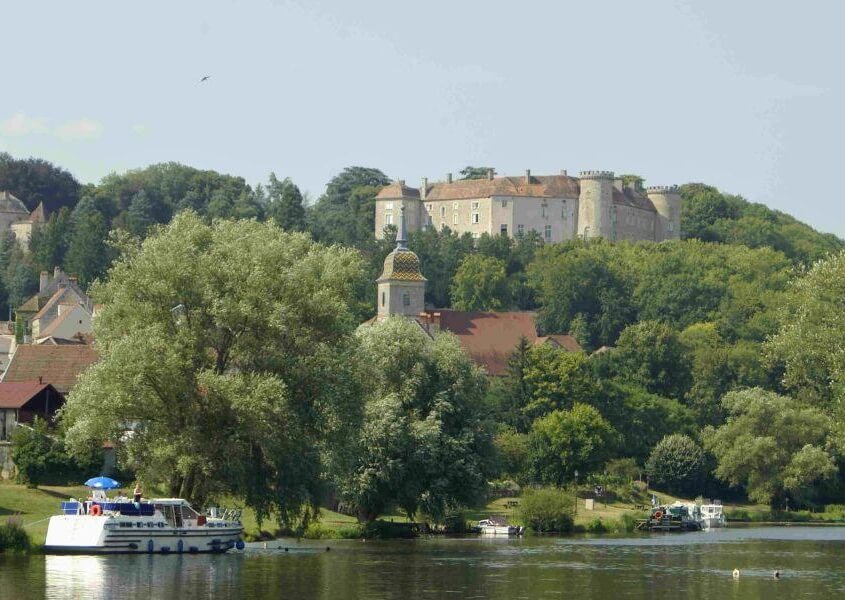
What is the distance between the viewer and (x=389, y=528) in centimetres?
8150

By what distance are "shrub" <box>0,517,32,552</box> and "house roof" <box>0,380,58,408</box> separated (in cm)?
2288

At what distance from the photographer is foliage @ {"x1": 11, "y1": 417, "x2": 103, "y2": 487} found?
76438mm

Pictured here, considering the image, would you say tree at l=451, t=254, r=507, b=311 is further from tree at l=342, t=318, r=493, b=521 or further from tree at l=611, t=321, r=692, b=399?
tree at l=342, t=318, r=493, b=521

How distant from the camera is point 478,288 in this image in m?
181

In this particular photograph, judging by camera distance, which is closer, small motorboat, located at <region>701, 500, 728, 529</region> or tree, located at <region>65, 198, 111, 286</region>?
small motorboat, located at <region>701, 500, 728, 529</region>

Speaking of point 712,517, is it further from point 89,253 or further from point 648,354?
point 89,253

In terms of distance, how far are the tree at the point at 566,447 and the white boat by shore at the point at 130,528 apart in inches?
1931

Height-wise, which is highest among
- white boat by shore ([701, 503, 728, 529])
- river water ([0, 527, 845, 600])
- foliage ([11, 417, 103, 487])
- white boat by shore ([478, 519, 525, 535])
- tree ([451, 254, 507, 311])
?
tree ([451, 254, 507, 311])

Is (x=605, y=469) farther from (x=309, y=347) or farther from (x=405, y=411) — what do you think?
(x=309, y=347)

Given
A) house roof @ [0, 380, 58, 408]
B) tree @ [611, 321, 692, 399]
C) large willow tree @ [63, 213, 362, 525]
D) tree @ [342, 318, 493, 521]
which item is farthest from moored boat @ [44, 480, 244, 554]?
tree @ [611, 321, 692, 399]

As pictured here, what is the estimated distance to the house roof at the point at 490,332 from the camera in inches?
5955

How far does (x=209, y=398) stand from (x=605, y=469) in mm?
60239

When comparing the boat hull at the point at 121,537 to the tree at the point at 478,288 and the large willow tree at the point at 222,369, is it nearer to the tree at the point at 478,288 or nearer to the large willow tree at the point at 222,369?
the large willow tree at the point at 222,369

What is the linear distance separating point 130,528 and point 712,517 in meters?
50.3
